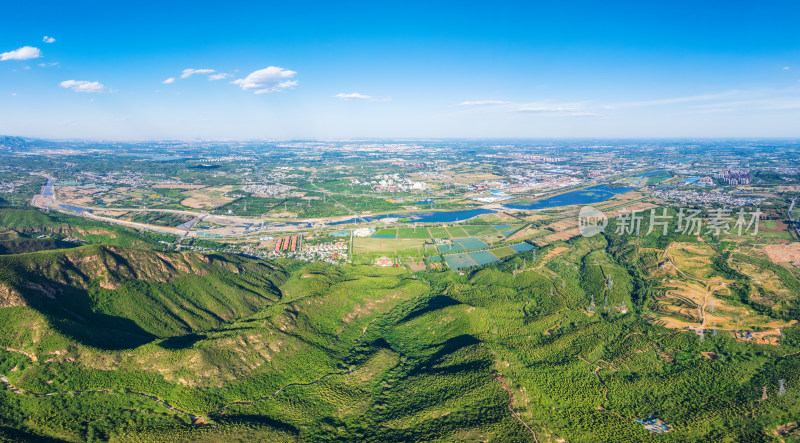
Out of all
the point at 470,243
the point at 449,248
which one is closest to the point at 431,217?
the point at 470,243

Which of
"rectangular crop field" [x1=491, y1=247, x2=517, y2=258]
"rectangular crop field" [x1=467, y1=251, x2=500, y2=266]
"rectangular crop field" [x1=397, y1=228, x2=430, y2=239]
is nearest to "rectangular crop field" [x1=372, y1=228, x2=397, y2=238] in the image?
"rectangular crop field" [x1=397, y1=228, x2=430, y2=239]

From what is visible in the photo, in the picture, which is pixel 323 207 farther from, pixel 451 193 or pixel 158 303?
pixel 158 303

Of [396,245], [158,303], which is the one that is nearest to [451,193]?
[396,245]

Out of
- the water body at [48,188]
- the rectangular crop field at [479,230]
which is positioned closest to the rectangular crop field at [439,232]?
the rectangular crop field at [479,230]

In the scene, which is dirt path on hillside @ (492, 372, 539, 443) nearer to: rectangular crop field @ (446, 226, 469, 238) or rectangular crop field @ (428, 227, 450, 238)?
rectangular crop field @ (428, 227, 450, 238)

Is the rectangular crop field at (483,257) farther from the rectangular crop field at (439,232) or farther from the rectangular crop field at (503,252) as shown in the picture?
the rectangular crop field at (439,232)

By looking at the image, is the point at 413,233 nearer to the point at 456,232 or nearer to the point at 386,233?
the point at 386,233

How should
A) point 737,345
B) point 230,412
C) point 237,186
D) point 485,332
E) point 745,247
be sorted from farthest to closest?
point 237,186
point 745,247
point 485,332
point 737,345
point 230,412
